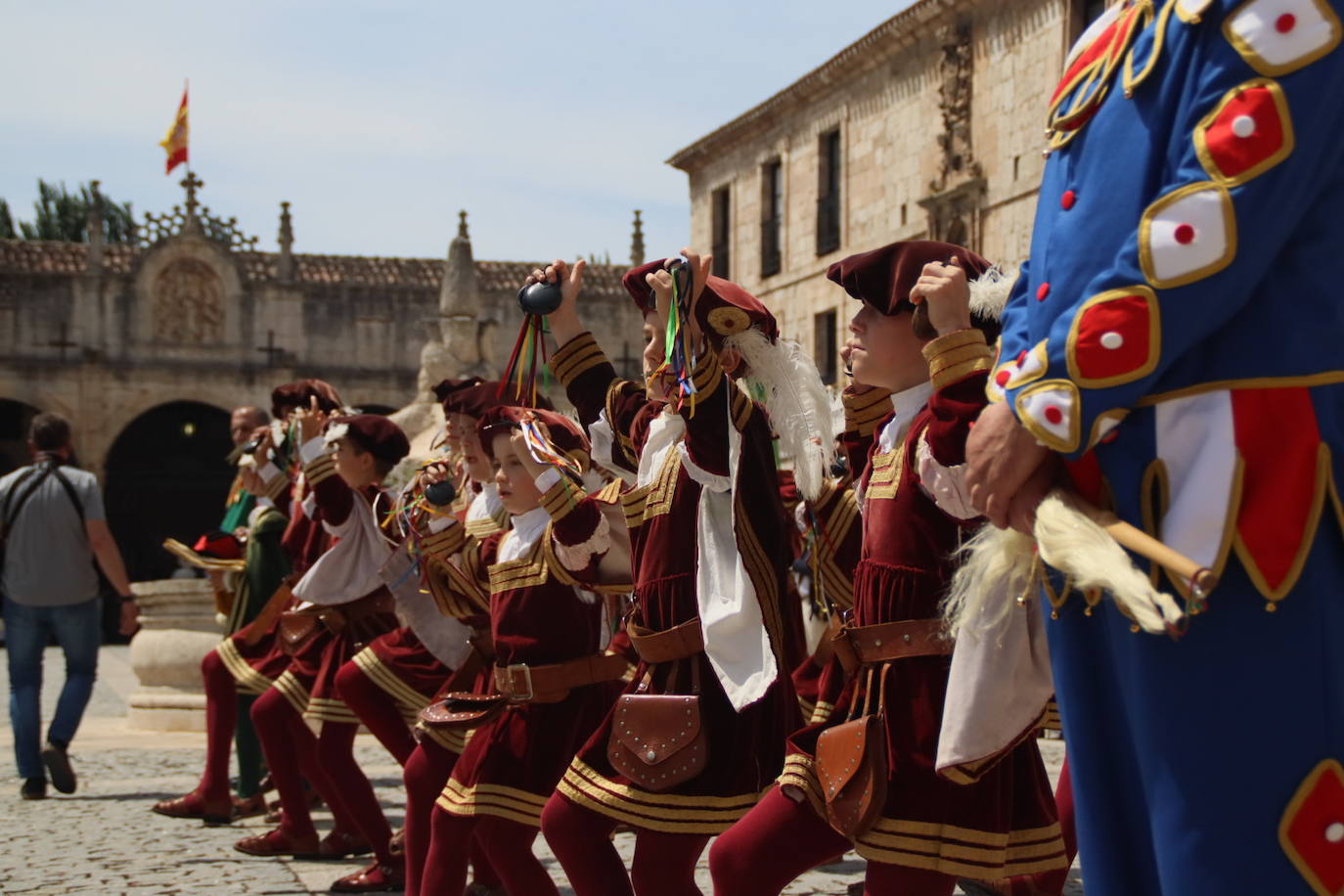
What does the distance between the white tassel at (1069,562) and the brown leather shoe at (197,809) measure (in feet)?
19.1

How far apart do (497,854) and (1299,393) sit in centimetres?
295

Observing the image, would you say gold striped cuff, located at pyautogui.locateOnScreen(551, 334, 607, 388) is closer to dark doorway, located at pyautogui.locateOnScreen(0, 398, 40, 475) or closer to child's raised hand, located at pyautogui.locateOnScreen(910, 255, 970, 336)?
child's raised hand, located at pyautogui.locateOnScreen(910, 255, 970, 336)

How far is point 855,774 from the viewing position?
332 cm

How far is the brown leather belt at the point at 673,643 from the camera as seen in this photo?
4.17 m

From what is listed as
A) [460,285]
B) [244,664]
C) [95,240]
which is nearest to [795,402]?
[244,664]

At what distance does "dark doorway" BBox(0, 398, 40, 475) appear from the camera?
3531 cm

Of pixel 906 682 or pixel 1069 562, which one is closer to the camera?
pixel 1069 562

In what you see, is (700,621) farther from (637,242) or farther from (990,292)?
(637,242)

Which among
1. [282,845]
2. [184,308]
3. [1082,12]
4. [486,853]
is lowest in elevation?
[282,845]

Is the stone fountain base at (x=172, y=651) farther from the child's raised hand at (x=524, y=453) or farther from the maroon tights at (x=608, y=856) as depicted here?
the maroon tights at (x=608, y=856)

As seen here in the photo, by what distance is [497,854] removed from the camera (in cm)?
459

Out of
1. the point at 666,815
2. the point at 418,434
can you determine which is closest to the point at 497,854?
the point at 666,815

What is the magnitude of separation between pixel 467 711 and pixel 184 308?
32702mm

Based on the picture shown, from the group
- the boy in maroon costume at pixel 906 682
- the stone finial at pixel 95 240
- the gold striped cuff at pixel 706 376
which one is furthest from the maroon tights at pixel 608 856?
the stone finial at pixel 95 240
